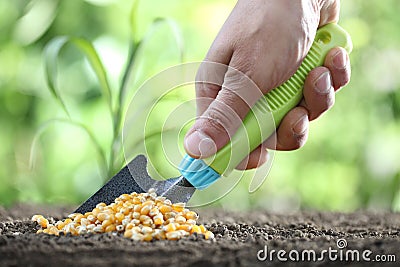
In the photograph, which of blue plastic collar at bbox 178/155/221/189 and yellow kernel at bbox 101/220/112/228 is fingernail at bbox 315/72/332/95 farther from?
yellow kernel at bbox 101/220/112/228

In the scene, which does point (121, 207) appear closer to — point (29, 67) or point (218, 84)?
point (218, 84)

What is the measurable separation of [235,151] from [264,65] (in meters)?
0.20

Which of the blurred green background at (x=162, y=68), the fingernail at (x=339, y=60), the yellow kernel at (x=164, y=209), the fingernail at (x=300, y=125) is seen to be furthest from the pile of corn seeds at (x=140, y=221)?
the blurred green background at (x=162, y=68)

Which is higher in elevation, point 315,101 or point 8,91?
point 8,91

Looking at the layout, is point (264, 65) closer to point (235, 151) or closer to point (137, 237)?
point (235, 151)

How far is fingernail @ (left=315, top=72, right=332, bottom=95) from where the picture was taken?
1.57m

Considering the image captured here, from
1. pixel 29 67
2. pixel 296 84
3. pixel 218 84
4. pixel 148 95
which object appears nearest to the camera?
pixel 296 84

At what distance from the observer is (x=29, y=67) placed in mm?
3166

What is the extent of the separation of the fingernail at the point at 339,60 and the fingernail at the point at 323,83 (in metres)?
0.03

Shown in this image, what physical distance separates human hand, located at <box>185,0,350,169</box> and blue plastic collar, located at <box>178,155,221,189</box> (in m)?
0.02

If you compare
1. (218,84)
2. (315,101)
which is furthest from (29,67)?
(315,101)

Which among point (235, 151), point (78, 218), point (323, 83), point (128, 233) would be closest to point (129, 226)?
point (128, 233)

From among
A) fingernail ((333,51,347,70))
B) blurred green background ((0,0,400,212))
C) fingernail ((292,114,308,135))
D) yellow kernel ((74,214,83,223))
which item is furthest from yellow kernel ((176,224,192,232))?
blurred green background ((0,0,400,212))

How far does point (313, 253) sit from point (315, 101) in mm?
618
